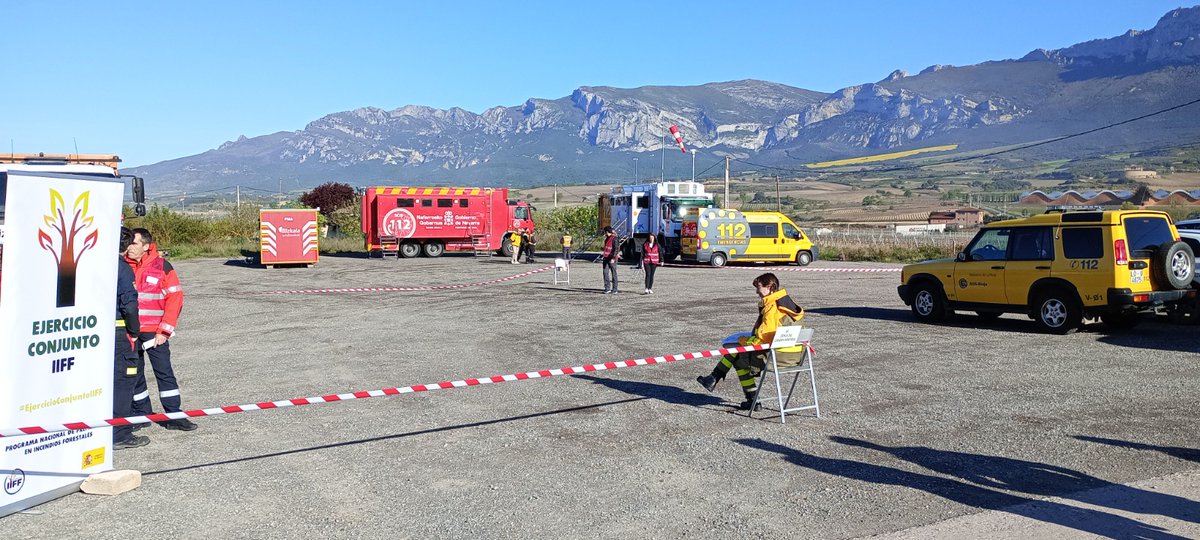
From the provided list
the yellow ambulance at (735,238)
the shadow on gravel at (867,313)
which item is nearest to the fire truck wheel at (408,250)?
the yellow ambulance at (735,238)

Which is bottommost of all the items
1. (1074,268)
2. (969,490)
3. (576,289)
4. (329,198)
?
(969,490)

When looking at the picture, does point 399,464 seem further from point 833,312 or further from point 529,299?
point 529,299

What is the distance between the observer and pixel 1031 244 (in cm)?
1456

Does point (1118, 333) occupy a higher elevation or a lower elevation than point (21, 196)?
lower

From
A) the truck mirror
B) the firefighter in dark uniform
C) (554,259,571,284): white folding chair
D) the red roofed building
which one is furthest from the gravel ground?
the red roofed building

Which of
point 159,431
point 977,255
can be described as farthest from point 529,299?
point 159,431

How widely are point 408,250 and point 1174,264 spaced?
3079 cm

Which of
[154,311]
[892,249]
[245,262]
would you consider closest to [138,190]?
[154,311]

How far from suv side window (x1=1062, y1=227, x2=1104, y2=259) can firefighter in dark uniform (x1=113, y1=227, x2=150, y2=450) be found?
1227cm

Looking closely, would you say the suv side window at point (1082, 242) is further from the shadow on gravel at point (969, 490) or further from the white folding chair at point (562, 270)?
the white folding chair at point (562, 270)

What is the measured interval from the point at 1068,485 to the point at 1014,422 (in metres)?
1.96

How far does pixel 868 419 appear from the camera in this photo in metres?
8.80

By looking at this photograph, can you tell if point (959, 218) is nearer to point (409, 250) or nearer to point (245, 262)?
point (409, 250)

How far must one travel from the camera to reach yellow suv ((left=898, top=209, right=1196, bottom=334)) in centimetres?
1348
